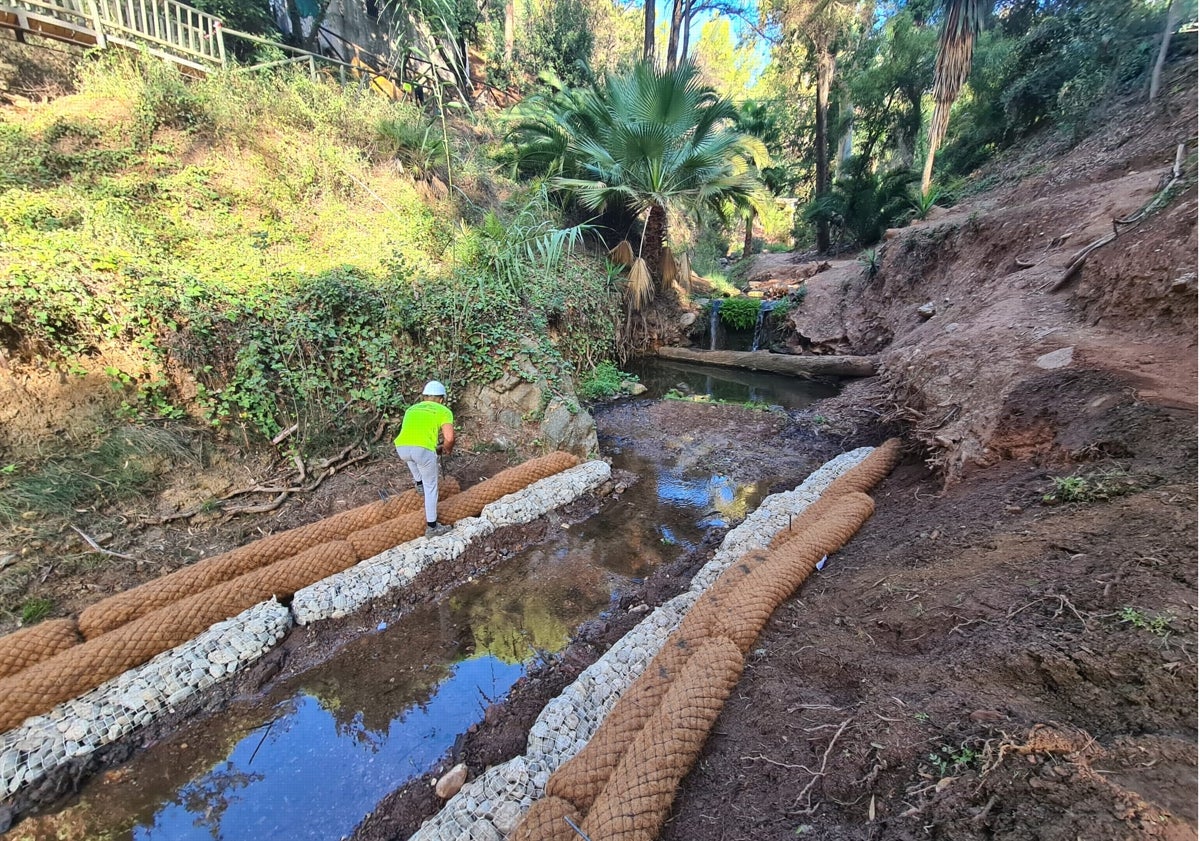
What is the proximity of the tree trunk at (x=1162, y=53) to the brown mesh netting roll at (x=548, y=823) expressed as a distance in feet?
48.4

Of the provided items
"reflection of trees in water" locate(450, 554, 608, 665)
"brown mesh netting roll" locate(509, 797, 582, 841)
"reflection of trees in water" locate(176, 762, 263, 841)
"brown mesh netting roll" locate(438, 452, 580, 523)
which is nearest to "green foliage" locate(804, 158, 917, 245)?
"brown mesh netting roll" locate(438, 452, 580, 523)

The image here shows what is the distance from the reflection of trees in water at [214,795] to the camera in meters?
2.28

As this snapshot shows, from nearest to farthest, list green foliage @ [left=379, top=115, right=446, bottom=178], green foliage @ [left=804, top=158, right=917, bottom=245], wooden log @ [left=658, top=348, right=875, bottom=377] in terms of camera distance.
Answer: green foliage @ [left=379, top=115, right=446, bottom=178]
wooden log @ [left=658, top=348, right=875, bottom=377]
green foliage @ [left=804, top=158, right=917, bottom=245]

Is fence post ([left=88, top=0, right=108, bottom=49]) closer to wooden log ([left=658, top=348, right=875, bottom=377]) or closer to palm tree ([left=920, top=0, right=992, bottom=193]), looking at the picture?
wooden log ([left=658, top=348, right=875, bottom=377])

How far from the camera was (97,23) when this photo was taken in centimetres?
714

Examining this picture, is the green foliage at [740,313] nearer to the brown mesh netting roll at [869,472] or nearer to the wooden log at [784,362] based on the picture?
the wooden log at [784,362]

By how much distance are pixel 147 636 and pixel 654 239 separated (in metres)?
9.95

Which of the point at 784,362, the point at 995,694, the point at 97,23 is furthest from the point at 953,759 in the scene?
the point at 97,23

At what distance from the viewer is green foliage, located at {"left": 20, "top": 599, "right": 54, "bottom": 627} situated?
9.82 ft

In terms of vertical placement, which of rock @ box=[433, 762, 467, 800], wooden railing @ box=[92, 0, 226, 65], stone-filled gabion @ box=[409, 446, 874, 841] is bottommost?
rock @ box=[433, 762, 467, 800]

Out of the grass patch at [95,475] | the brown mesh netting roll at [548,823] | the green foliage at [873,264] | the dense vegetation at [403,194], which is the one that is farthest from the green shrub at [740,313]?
the brown mesh netting roll at [548,823]

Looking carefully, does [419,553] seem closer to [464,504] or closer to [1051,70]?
[464,504]

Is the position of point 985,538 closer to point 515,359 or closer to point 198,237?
point 515,359

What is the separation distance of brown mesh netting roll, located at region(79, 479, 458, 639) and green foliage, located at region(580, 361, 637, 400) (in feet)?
15.2
